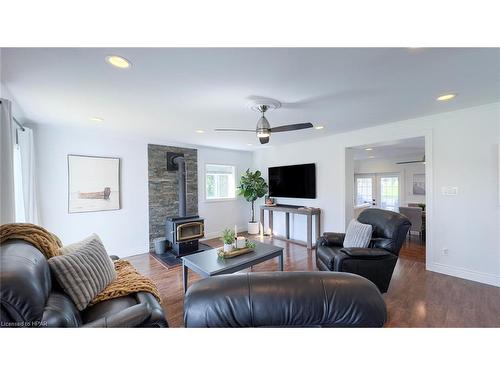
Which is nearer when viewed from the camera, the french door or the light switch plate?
the light switch plate

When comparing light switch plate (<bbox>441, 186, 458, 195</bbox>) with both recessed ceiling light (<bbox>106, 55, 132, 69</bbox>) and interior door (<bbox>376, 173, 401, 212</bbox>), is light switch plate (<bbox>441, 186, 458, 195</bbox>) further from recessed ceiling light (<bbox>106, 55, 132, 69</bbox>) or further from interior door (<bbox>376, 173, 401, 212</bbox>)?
interior door (<bbox>376, 173, 401, 212</bbox>)

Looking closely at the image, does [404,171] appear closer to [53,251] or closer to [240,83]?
[240,83]

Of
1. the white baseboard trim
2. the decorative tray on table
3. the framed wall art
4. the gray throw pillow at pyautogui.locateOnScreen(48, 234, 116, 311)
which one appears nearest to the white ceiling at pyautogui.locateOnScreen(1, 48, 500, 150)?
the framed wall art

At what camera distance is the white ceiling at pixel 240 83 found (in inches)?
55.4

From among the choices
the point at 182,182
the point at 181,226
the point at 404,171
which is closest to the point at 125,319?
the point at 181,226

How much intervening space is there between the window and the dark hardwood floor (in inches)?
87.5

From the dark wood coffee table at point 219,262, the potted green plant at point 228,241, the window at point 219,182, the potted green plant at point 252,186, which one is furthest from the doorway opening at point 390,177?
the potted green plant at point 228,241

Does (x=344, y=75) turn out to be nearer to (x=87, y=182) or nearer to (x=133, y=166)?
(x=133, y=166)

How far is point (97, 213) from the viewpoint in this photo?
3568 millimetres

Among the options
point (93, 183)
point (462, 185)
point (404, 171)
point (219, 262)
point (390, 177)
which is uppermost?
point (404, 171)

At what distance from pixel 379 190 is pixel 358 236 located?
5914 millimetres

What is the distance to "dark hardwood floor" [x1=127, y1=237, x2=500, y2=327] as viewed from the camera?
1.85 metres
